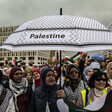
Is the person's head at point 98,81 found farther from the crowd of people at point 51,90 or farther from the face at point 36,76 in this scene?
the face at point 36,76

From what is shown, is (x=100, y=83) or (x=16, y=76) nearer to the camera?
(x=100, y=83)

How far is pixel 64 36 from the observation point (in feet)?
8.48

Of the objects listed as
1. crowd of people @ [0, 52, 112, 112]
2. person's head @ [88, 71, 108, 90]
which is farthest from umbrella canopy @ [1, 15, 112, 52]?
crowd of people @ [0, 52, 112, 112]

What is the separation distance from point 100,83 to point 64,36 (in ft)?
3.02

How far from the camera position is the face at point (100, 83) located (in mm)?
2809

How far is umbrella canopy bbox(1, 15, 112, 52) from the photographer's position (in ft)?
8.35

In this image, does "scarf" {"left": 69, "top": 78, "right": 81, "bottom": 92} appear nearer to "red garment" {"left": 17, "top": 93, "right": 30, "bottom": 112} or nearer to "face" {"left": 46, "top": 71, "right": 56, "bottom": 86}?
"face" {"left": 46, "top": 71, "right": 56, "bottom": 86}

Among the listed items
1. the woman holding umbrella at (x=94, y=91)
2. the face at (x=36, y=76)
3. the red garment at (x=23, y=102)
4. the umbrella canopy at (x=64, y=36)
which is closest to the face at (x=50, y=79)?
the woman holding umbrella at (x=94, y=91)

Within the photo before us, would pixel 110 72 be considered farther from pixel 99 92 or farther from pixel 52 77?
pixel 52 77

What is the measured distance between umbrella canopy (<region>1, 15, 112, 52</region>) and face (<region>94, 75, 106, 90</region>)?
0.53m

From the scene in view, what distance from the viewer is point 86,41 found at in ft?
8.26

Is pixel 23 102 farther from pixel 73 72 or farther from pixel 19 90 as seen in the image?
pixel 73 72

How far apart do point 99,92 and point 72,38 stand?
3.02 ft

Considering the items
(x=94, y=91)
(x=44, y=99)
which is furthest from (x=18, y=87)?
(x=94, y=91)
